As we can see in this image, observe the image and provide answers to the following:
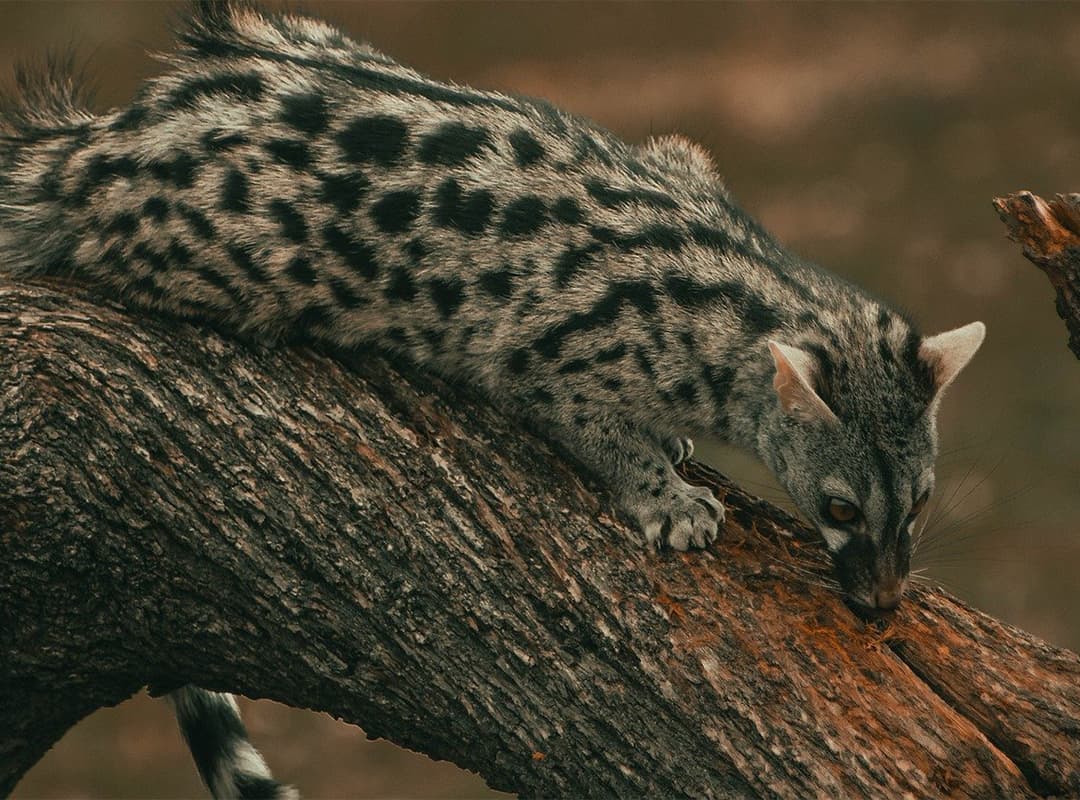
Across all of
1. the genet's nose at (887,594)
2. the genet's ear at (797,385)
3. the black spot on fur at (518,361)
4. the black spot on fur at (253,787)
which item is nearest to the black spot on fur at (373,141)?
the black spot on fur at (518,361)

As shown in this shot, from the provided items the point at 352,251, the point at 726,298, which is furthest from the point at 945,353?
the point at 352,251

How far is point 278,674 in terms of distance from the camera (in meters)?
5.00

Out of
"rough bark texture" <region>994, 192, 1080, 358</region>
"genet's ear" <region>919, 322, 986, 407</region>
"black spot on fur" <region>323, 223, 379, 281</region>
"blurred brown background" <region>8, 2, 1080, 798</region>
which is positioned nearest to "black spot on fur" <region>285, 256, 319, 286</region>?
"black spot on fur" <region>323, 223, 379, 281</region>

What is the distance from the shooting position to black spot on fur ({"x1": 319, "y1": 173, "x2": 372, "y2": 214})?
5371 mm

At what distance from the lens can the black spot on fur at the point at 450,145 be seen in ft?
17.7

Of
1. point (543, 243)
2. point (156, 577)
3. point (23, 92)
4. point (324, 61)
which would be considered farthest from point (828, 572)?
point (23, 92)

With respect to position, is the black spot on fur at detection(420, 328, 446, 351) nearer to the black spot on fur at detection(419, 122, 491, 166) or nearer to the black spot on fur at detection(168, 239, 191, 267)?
the black spot on fur at detection(419, 122, 491, 166)

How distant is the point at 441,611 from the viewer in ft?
15.7

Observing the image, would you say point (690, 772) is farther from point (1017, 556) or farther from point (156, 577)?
point (1017, 556)

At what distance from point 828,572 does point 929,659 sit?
19.2 inches

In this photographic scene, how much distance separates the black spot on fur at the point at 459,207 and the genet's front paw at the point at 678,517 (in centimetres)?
126

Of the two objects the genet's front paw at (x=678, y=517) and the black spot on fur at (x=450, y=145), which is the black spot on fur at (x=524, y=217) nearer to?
the black spot on fur at (x=450, y=145)

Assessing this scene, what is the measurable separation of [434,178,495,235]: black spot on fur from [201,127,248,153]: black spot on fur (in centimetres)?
80

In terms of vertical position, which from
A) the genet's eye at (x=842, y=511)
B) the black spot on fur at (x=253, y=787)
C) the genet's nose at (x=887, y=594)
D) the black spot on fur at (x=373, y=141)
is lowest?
the genet's nose at (x=887, y=594)
